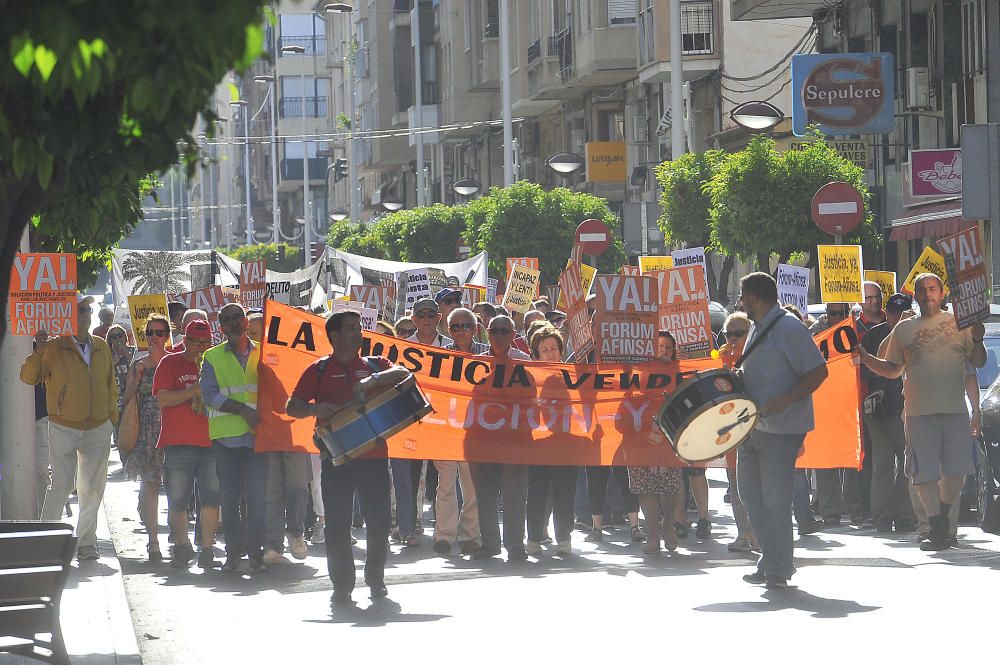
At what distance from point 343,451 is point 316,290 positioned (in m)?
20.7

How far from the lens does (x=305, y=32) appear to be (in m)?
132

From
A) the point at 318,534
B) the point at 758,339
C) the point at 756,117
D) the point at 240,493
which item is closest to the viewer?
the point at 758,339

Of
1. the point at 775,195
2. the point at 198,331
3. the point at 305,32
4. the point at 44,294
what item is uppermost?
the point at 305,32

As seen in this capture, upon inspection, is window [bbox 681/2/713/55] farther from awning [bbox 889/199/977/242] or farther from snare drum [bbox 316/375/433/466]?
snare drum [bbox 316/375/433/466]

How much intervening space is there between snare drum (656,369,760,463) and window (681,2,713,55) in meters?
30.4

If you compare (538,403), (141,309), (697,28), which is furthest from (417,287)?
(697,28)

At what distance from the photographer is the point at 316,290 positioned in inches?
1227

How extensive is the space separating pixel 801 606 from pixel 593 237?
59.7 ft

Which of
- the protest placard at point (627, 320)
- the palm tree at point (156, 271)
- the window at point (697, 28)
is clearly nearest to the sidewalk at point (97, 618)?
the protest placard at point (627, 320)

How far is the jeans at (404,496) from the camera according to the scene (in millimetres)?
13984

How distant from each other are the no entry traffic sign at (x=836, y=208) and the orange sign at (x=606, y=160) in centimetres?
2491

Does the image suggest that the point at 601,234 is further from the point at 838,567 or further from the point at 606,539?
the point at 838,567

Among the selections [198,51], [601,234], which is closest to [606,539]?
[198,51]

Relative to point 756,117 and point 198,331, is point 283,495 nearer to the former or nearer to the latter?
point 198,331
